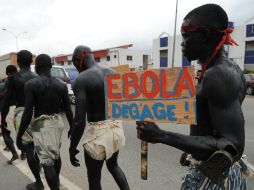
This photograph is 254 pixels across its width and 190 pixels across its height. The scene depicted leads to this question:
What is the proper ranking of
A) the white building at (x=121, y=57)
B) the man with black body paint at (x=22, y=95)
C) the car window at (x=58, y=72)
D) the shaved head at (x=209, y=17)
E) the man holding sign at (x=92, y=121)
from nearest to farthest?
the shaved head at (x=209, y=17) < the man holding sign at (x=92, y=121) < the man with black body paint at (x=22, y=95) < the car window at (x=58, y=72) < the white building at (x=121, y=57)

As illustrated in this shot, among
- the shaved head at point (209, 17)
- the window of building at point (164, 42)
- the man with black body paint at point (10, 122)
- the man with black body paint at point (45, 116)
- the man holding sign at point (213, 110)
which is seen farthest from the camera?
the window of building at point (164, 42)

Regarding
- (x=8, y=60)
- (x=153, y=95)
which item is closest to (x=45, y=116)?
(x=153, y=95)

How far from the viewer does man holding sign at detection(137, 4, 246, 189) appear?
1.19 m

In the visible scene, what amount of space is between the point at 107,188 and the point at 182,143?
239 cm

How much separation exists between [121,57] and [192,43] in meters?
42.5

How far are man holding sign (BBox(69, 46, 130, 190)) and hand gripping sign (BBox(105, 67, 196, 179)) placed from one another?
2.41 feet

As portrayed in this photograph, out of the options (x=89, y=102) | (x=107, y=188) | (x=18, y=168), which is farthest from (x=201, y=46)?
(x=18, y=168)

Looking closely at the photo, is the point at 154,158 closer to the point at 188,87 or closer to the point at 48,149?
the point at 48,149

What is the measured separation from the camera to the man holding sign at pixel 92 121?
2459 millimetres

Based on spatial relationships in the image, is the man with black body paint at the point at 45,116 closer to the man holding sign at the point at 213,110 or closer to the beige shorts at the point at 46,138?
the beige shorts at the point at 46,138

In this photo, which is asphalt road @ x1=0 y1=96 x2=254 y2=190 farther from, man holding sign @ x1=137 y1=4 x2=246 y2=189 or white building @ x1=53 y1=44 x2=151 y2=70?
white building @ x1=53 y1=44 x2=151 y2=70

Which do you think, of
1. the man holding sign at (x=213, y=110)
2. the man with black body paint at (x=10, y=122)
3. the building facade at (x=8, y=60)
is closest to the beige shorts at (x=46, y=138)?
the man with black body paint at (x=10, y=122)

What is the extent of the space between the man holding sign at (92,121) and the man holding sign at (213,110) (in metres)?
1.17

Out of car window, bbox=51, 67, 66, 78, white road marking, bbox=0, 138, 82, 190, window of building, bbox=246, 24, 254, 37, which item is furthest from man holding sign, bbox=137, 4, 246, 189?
window of building, bbox=246, 24, 254, 37
